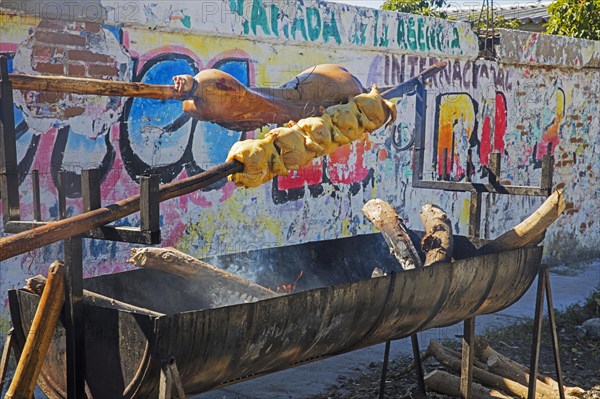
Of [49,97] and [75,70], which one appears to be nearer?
[49,97]

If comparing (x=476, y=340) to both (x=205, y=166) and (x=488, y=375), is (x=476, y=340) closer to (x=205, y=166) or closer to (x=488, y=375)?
(x=488, y=375)

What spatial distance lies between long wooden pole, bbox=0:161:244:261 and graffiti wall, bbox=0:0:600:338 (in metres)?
2.70

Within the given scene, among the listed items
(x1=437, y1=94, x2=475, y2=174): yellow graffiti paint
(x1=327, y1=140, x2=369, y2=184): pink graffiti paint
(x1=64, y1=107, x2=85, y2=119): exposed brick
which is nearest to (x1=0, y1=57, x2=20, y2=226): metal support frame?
(x1=64, y1=107, x2=85, y2=119): exposed brick

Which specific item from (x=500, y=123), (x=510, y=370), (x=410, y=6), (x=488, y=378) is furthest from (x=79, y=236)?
(x=410, y=6)

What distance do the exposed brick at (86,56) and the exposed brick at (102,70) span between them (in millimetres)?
46

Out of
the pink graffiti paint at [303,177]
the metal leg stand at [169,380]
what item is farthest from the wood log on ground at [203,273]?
the pink graffiti paint at [303,177]

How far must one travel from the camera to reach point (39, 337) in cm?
308

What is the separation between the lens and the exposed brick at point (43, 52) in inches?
225

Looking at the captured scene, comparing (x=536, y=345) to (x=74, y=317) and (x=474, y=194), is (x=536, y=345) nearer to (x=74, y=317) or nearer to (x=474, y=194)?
(x=474, y=194)

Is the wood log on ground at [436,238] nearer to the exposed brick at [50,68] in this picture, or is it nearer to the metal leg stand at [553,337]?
the metal leg stand at [553,337]

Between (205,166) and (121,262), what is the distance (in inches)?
47.0

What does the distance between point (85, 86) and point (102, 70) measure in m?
3.04

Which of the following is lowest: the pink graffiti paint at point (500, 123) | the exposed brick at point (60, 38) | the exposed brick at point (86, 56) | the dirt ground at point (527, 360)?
the dirt ground at point (527, 360)

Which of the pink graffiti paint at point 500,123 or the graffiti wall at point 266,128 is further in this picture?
the pink graffiti paint at point 500,123
